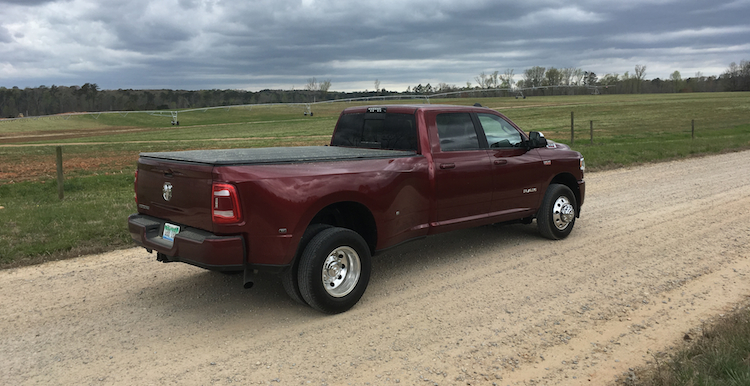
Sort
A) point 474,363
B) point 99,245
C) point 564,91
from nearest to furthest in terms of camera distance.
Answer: point 474,363, point 99,245, point 564,91

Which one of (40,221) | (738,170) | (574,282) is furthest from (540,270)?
(738,170)

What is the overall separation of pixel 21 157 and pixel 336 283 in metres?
24.6

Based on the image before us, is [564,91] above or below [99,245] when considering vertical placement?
above

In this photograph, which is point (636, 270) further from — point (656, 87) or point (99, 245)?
point (656, 87)

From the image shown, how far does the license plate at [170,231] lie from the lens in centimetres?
463

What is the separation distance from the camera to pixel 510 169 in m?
6.53

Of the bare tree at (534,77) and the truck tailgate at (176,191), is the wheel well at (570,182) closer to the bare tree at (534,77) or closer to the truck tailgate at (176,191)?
the truck tailgate at (176,191)

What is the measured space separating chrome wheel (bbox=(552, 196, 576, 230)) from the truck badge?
479 centimetres

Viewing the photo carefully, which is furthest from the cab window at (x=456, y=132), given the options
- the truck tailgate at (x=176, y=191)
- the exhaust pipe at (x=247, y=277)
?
Answer: the truck tailgate at (x=176, y=191)

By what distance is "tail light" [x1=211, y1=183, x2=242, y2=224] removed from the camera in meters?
4.17

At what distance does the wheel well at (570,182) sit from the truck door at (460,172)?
167 centimetres

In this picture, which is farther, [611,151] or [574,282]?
[611,151]

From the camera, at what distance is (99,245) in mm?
6988

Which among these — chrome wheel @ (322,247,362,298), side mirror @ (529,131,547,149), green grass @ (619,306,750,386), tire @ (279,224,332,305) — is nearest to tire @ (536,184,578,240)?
side mirror @ (529,131,547,149)
